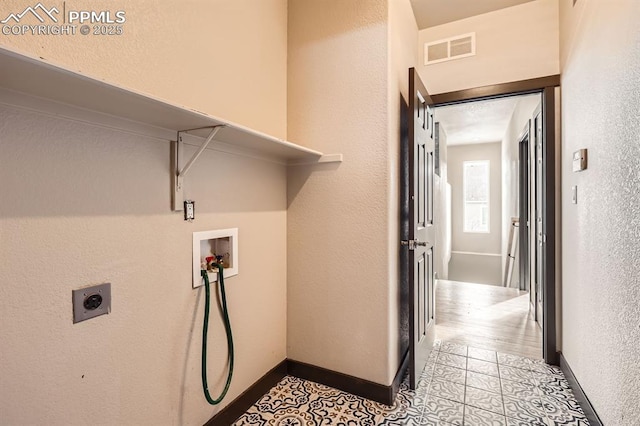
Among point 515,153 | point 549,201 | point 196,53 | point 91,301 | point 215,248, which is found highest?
point 515,153

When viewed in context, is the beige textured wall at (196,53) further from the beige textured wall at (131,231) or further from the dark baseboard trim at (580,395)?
the dark baseboard trim at (580,395)

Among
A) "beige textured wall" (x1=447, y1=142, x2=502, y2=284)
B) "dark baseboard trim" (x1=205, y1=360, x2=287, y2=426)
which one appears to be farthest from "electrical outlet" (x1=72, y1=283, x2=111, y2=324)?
"beige textured wall" (x1=447, y1=142, x2=502, y2=284)

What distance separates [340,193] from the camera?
199cm

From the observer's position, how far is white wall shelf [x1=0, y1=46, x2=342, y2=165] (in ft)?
2.48

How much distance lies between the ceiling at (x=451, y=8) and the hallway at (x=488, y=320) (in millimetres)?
2843

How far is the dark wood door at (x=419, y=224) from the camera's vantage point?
1956 millimetres

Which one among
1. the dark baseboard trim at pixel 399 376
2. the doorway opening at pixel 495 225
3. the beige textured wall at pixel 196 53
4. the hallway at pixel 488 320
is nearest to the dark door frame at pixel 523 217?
the doorway opening at pixel 495 225

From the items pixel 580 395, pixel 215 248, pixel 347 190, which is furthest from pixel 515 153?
pixel 215 248

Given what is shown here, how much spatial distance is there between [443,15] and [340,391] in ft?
9.97

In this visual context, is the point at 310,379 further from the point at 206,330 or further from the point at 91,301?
the point at 91,301

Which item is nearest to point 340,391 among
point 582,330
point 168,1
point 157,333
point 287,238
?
point 287,238

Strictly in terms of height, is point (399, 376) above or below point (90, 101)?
below

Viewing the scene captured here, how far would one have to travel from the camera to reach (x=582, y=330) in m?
1.81

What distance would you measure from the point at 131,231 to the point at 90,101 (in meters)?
0.49
